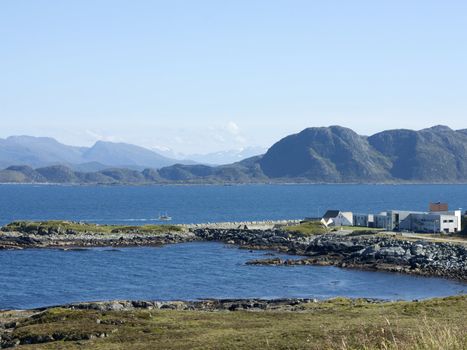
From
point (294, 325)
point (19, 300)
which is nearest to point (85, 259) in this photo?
point (19, 300)

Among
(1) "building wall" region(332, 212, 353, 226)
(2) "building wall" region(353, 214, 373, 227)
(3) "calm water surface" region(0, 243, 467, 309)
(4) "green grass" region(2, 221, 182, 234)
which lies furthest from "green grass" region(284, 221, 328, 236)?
(3) "calm water surface" region(0, 243, 467, 309)

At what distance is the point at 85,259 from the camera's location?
9088 cm

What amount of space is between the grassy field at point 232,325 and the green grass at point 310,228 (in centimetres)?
6251

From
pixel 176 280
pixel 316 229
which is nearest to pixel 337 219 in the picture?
pixel 316 229

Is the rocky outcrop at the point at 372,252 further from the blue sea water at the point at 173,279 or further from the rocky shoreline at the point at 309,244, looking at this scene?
the blue sea water at the point at 173,279

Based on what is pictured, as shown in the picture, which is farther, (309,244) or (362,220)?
(362,220)

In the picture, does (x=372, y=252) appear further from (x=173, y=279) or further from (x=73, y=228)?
(x=73, y=228)

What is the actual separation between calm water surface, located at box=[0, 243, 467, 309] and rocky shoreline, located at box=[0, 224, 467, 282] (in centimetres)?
386

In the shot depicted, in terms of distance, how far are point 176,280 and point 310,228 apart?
158 feet

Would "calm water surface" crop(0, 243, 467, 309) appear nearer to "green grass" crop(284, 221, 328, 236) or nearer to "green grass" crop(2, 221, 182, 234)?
"green grass" crop(284, 221, 328, 236)

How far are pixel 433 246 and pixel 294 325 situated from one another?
52.1m

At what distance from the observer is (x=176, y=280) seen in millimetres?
73625

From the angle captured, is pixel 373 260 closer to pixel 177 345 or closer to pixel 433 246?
pixel 433 246

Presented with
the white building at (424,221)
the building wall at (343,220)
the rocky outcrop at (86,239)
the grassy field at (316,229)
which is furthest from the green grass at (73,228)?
the white building at (424,221)
